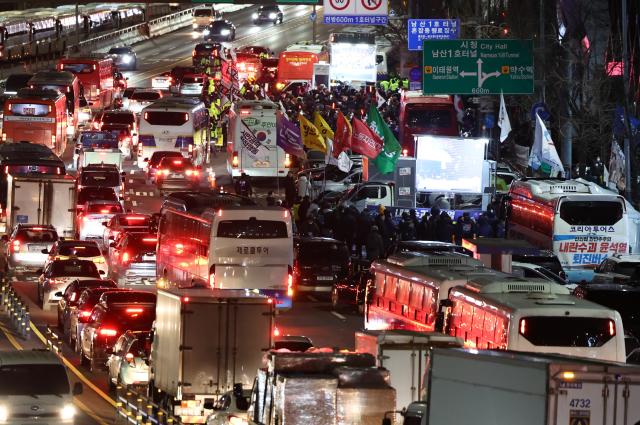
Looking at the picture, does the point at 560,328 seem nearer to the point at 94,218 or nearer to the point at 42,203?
the point at 42,203

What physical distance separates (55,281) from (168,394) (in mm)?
12920

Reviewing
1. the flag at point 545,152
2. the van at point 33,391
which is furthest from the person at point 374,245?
the van at point 33,391

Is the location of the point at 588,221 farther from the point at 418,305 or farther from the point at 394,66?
the point at 394,66

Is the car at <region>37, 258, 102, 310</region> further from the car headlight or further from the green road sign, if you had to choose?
the green road sign

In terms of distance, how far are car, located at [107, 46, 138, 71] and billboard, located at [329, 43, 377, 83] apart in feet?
44.4

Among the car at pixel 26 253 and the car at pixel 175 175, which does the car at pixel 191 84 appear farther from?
the car at pixel 26 253

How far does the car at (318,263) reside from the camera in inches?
1531

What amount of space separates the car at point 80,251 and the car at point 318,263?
4.57 m

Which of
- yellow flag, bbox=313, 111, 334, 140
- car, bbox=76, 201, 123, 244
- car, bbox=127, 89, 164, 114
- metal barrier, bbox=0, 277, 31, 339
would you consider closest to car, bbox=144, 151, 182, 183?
yellow flag, bbox=313, 111, 334, 140

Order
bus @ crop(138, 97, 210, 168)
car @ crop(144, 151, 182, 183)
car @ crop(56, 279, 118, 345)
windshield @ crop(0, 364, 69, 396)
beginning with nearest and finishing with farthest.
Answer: windshield @ crop(0, 364, 69, 396)
car @ crop(56, 279, 118, 345)
car @ crop(144, 151, 182, 183)
bus @ crop(138, 97, 210, 168)

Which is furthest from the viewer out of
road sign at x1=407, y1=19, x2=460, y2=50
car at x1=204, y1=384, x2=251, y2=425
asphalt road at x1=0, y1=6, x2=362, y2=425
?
road sign at x1=407, y1=19, x2=460, y2=50

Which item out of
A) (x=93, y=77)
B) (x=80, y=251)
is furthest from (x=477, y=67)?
(x=93, y=77)

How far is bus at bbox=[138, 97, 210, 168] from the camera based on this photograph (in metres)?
59.5

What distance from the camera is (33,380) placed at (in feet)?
69.4
